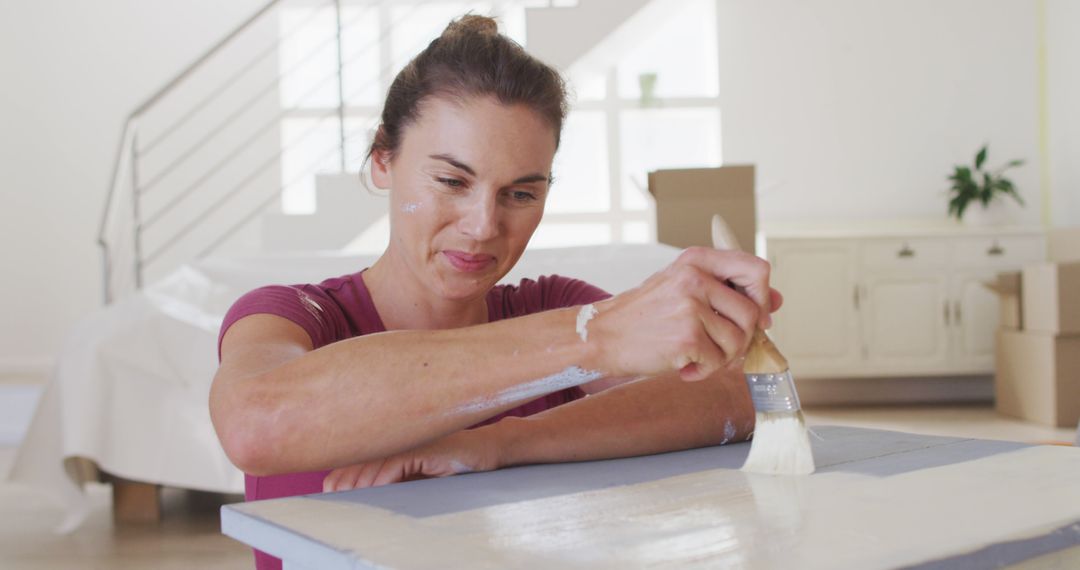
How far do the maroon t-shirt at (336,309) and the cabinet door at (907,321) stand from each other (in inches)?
170

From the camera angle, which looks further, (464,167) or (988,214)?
(988,214)

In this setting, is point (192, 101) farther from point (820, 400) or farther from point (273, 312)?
point (273, 312)

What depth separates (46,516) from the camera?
340 centimetres

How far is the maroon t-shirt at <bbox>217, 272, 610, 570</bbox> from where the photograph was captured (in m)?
1.03

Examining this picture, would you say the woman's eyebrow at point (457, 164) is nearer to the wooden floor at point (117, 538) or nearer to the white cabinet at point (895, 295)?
the wooden floor at point (117, 538)

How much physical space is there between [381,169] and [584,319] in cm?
51

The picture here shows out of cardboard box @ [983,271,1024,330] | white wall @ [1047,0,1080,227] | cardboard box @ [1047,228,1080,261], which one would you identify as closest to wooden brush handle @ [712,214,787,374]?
cardboard box @ [983,271,1024,330]

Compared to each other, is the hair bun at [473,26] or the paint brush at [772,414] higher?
the hair bun at [473,26]

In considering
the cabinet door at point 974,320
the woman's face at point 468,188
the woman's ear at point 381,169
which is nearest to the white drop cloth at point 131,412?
the woman's ear at point 381,169

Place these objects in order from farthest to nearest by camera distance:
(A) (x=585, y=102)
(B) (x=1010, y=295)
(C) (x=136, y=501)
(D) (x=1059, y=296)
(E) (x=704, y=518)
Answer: (A) (x=585, y=102), (B) (x=1010, y=295), (D) (x=1059, y=296), (C) (x=136, y=501), (E) (x=704, y=518)

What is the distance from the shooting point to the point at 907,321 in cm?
542

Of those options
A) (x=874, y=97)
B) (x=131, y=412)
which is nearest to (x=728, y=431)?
(x=131, y=412)

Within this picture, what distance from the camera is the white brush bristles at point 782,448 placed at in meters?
0.82

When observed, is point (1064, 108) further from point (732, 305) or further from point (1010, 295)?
point (732, 305)
